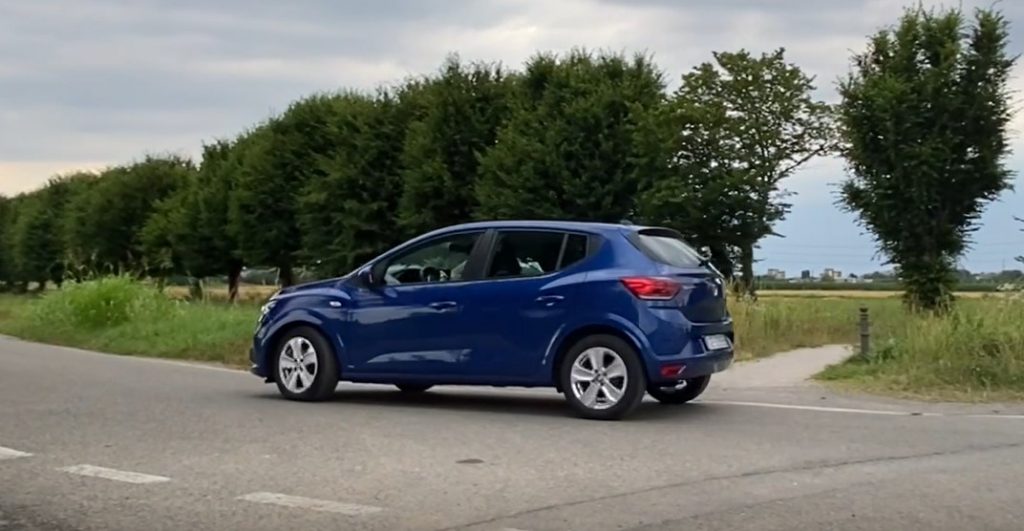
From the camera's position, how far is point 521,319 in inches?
464

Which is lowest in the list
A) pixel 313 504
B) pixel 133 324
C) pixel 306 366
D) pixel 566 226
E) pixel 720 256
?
pixel 313 504

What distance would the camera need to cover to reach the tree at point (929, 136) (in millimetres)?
24719

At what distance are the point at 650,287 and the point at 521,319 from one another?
1.22 m

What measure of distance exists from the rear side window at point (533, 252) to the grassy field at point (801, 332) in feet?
13.9

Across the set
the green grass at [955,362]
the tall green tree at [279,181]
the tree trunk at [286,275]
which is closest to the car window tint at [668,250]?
the green grass at [955,362]

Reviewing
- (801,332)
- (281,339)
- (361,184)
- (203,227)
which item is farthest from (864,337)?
(203,227)

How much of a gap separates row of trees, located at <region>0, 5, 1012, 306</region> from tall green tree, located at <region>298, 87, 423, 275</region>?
75 millimetres

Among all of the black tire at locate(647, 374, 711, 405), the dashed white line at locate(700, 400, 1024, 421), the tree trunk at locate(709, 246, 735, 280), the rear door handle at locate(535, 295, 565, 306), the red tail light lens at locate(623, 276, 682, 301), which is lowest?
the dashed white line at locate(700, 400, 1024, 421)

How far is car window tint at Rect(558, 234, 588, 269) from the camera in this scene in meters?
11.8

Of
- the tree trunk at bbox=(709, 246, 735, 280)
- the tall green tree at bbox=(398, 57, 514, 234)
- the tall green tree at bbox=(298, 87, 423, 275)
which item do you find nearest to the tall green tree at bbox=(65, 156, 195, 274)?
the tall green tree at bbox=(298, 87, 423, 275)

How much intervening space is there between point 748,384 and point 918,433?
4.55 m

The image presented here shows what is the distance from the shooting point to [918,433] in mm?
10727

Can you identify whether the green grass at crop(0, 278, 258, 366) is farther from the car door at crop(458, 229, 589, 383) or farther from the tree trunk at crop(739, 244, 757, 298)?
the tree trunk at crop(739, 244, 757, 298)

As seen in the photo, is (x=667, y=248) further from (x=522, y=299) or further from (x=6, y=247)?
(x=6, y=247)
